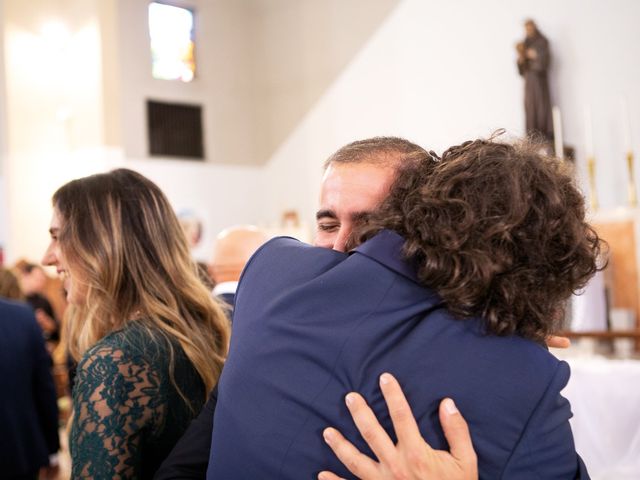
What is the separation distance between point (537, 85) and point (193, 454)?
7129mm

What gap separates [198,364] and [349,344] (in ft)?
2.89

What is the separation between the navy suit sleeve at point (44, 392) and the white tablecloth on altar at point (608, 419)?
104 inches

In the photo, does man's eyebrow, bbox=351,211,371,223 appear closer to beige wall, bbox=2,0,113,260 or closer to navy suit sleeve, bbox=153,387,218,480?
navy suit sleeve, bbox=153,387,218,480

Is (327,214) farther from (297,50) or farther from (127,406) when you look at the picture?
(297,50)

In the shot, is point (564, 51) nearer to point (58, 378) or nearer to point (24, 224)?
point (58, 378)

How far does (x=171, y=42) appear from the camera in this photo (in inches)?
511

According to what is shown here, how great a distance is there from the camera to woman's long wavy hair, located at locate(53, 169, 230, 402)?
1955 millimetres

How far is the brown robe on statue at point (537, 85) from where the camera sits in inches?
301

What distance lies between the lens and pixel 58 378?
8.66 meters

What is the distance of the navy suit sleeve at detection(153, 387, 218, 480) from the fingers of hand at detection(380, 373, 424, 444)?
1.57ft

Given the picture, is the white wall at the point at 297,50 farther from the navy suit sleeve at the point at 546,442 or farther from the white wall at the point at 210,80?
the navy suit sleeve at the point at 546,442

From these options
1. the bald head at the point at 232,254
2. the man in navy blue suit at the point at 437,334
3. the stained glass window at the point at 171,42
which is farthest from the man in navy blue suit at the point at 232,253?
the stained glass window at the point at 171,42

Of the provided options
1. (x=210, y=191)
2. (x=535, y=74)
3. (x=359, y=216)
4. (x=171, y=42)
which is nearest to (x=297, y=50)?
(x=171, y=42)

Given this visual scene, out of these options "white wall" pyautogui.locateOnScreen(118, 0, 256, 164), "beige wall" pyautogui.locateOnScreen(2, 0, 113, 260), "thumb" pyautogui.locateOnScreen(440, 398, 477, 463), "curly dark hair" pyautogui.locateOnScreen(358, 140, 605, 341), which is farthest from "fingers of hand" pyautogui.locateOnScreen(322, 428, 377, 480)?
"white wall" pyautogui.locateOnScreen(118, 0, 256, 164)
